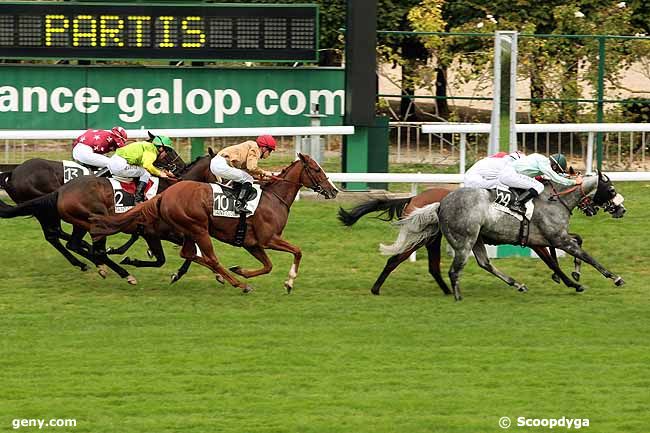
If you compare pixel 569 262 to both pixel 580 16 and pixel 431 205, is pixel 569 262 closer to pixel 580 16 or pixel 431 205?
pixel 431 205

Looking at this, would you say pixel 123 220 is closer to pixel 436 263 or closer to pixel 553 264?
pixel 436 263

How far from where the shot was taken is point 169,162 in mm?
12516

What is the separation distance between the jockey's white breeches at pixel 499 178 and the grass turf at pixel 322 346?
0.83 m

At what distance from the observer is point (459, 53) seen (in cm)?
1756

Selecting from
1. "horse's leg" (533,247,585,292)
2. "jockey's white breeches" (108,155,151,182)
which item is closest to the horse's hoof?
"jockey's white breeches" (108,155,151,182)

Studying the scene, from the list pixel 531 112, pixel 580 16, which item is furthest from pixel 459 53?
pixel 580 16

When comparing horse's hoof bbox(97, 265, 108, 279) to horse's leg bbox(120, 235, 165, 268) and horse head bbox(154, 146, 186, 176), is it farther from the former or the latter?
horse head bbox(154, 146, 186, 176)

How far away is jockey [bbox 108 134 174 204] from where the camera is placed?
12047 mm

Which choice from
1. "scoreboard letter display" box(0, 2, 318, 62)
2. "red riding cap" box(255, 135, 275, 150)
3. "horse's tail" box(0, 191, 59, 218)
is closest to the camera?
"red riding cap" box(255, 135, 275, 150)

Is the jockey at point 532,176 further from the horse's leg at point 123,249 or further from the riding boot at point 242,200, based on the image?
the horse's leg at point 123,249

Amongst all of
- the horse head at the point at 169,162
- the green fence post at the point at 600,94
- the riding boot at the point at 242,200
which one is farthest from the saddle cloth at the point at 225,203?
the green fence post at the point at 600,94

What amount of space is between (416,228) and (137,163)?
2.27 m

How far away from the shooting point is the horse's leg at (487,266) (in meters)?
11.6

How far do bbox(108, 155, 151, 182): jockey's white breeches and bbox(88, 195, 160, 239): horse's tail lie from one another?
45 centimetres
